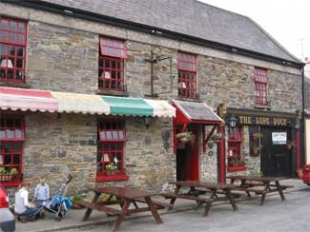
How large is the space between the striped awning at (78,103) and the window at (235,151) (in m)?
4.81

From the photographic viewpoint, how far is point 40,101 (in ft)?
37.4

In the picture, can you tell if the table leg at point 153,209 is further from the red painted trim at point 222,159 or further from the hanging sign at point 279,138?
the hanging sign at point 279,138

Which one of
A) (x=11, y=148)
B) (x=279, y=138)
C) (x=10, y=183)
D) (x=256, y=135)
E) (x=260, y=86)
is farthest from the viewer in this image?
(x=279, y=138)

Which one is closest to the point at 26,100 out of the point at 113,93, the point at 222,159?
the point at 113,93

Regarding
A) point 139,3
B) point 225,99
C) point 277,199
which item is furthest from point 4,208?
point 225,99

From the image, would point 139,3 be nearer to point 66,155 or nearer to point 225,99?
point 225,99

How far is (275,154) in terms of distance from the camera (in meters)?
20.7

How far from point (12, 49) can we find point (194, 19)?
28.2 feet

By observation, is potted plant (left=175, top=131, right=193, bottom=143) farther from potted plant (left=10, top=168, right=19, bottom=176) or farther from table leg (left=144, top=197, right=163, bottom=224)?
potted plant (left=10, top=168, right=19, bottom=176)

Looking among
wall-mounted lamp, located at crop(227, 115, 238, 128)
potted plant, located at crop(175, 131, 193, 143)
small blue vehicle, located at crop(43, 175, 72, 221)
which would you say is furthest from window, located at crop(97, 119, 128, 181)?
wall-mounted lamp, located at crop(227, 115, 238, 128)

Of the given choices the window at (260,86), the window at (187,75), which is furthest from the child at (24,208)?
the window at (260,86)

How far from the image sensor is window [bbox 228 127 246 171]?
1834 centimetres

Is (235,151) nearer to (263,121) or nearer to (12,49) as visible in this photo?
(263,121)

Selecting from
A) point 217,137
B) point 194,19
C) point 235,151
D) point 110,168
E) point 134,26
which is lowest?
point 110,168
